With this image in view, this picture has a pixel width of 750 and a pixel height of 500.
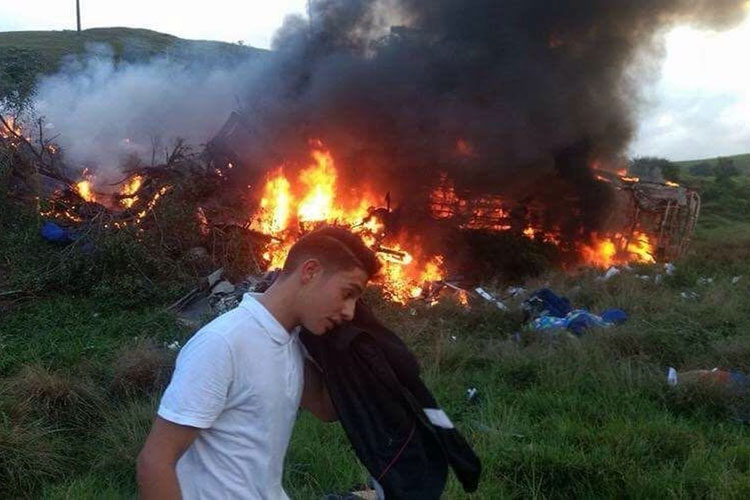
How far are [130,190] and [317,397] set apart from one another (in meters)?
11.5

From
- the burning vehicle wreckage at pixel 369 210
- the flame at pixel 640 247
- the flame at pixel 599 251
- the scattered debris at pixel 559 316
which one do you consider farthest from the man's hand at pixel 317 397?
A: the flame at pixel 640 247

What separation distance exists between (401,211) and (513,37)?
5293mm

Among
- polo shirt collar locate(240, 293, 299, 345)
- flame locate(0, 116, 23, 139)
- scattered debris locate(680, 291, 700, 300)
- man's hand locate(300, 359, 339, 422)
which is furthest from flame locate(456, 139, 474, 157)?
polo shirt collar locate(240, 293, 299, 345)

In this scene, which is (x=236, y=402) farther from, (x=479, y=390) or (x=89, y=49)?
(x=89, y=49)

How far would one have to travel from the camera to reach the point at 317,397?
222 cm

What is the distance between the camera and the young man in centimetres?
174

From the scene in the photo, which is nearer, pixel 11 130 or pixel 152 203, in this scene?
pixel 152 203

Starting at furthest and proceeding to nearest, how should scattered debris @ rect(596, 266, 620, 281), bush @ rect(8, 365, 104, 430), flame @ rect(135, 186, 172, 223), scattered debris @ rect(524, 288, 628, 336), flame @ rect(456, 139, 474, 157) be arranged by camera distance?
flame @ rect(456, 139, 474, 157) < scattered debris @ rect(596, 266, 620, 281) < flame @ rect(135, 186, 172, 223) < scattered debris @ rect(524, 288, 628, 336) < bush @ rect(8, 365, 104, 430)

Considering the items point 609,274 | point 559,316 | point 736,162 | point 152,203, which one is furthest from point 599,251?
point 736,162

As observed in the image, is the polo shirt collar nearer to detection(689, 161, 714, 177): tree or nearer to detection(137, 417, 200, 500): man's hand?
detection(137, 417, 200, 500): man's hand

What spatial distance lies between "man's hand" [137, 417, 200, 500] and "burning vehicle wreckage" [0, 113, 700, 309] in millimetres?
8121

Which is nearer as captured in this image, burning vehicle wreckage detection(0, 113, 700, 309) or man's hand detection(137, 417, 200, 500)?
man's hand detection(137, 417, 200, 500)

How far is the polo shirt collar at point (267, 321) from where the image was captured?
1912mm

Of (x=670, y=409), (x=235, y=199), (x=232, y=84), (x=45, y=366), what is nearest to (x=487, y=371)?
(x=670, y=409)
